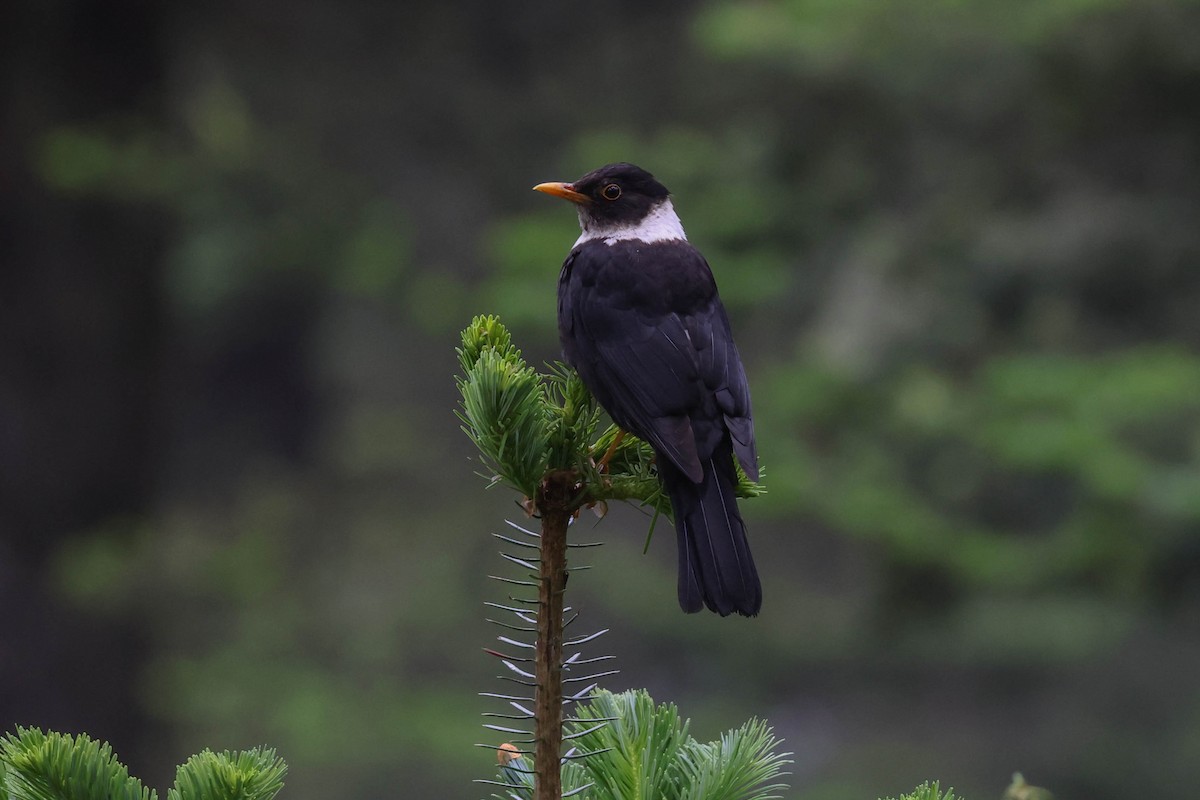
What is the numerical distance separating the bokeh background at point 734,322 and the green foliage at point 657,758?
1518 mm

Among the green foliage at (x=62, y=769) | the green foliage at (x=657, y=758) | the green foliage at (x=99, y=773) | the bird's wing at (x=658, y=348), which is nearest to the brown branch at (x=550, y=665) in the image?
the green foliage at (x=657, y=758)

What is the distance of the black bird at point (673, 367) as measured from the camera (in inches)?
73.9

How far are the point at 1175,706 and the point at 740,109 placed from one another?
159 inches

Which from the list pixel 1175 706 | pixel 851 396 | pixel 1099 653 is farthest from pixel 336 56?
pixel 1175 706

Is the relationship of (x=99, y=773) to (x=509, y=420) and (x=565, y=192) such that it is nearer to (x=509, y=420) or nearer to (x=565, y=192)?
(x=509, y=420)

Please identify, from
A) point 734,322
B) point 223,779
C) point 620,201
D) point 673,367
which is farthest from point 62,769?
point 734,322

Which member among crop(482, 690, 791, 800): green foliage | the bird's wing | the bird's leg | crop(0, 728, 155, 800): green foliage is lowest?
crop(0, 728, 155, 800): green foliage

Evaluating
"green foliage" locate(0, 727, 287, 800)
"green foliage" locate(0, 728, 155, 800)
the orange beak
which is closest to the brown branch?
"green foliage" locate(0, 727, 287, 800)

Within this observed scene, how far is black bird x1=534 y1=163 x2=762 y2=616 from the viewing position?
73.9 inches

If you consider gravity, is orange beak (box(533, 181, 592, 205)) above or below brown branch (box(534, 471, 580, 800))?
above

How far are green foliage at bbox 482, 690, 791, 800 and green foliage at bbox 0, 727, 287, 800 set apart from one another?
30 centimetres

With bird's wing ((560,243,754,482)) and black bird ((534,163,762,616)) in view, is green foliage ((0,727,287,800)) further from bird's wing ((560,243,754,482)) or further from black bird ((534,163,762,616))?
bird's wing ((560,243,754,482))

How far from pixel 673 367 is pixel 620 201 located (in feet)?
3.09

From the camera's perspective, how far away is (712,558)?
1854mm
